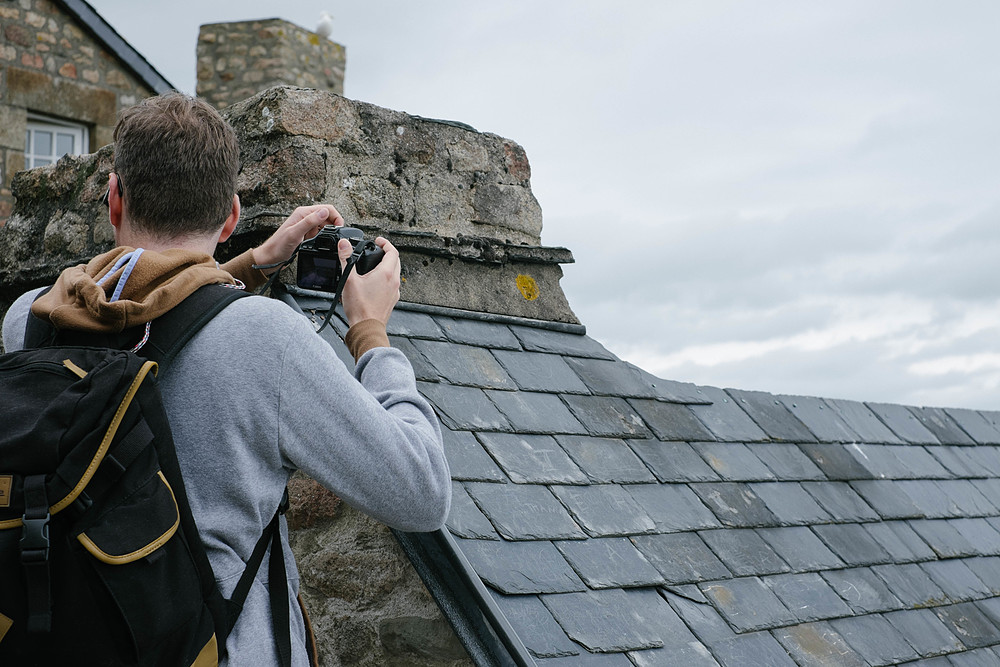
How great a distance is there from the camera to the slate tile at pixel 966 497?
172 inches

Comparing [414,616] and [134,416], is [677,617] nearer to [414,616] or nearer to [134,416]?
A: [414,616]

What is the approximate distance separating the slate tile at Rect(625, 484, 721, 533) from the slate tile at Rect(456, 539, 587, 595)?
0.49 m

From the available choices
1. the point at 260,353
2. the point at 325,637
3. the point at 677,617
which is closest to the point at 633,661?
the point at 677,617

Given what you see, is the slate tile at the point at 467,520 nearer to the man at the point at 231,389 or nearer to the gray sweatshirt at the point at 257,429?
the man at the point at 231,389

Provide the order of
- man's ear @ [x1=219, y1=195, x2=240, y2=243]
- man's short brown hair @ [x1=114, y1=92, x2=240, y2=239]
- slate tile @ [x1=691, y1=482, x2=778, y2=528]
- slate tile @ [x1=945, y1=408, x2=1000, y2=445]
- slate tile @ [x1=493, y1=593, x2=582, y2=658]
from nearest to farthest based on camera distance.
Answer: man's short brown hair @ [x1=114, y1=92, x2=240, y2=239], man's ear @ [x1=219, y1=195, x2=240, y2=243], slate tile @ [x1=493, y1=593, x2=582, y2=658], slate tile @ [x1=691, y1=482, x2=778, y2=528], slate tile @ [x1=945, y1=408, x2=1000, y2=445]

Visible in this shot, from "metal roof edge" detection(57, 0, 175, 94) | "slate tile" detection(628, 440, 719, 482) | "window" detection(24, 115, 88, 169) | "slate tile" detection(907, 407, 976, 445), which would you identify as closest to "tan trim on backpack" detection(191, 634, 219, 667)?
"slate tile" detection(628, 440, 719, 482)

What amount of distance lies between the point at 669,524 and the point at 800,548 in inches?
24.4

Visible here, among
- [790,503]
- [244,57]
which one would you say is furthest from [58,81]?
[790,503]

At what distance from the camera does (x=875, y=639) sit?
2.91 m

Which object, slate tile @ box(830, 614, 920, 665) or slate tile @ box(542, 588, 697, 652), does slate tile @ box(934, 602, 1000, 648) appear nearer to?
slate tile @ box(830, 614, 920, 665)

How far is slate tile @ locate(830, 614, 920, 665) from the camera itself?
2.82m

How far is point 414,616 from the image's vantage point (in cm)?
244

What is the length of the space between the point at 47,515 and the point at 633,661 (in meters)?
1.37

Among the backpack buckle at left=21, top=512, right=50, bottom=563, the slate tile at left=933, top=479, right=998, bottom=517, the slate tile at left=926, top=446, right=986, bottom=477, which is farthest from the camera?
the slate tile at left=926, top=446, right=986, bottom=477
